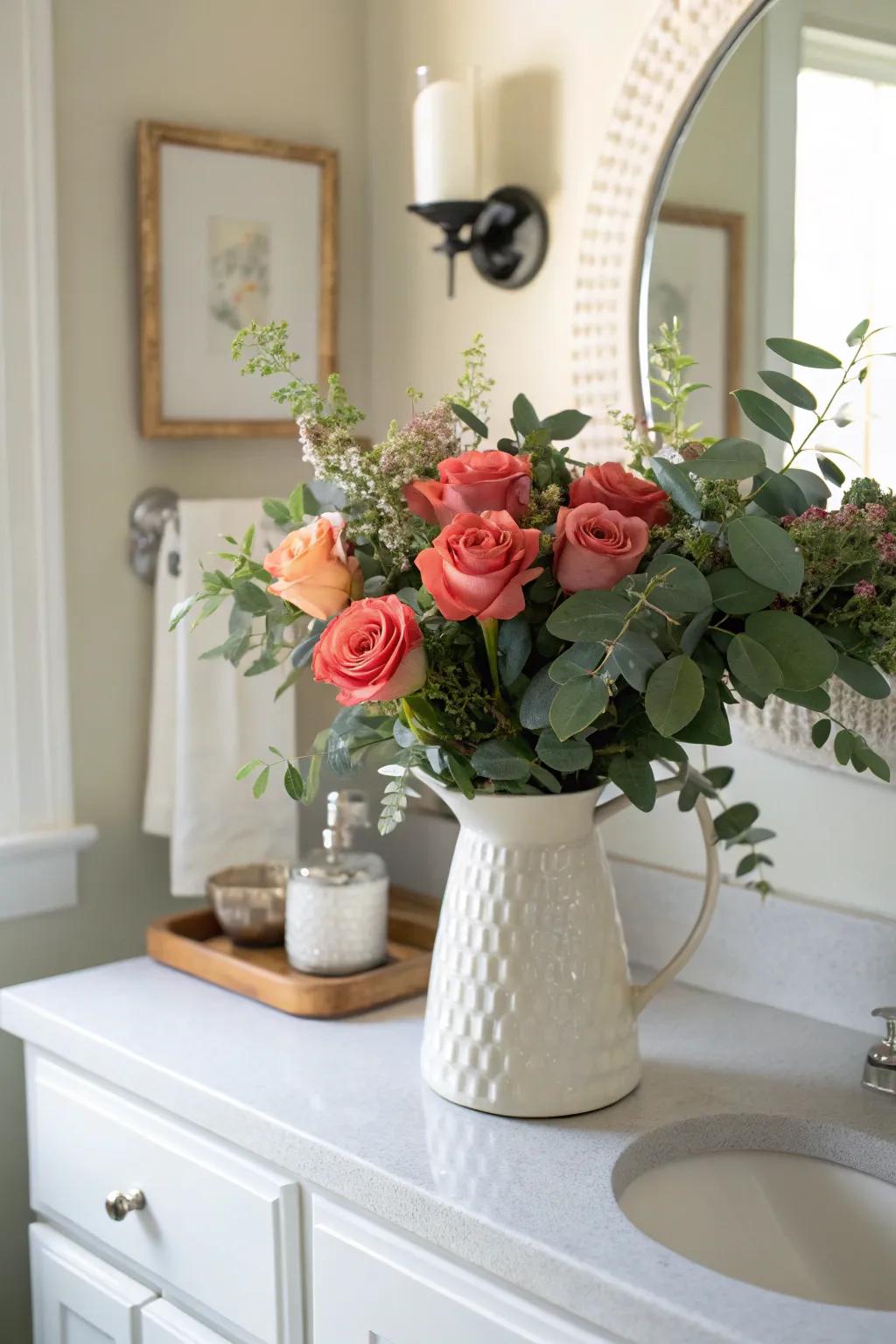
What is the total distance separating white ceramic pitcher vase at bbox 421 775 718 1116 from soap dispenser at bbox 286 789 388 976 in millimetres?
283

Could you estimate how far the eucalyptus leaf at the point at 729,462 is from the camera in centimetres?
97

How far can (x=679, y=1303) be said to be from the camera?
847mm

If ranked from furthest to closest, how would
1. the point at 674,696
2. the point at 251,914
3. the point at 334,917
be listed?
the point at 251,914 → the point at 334,917 → the point at 674,696

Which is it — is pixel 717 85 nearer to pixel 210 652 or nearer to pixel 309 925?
pixel 210 652

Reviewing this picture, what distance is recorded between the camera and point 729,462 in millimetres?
974

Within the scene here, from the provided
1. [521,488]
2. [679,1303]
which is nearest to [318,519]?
[521,488]

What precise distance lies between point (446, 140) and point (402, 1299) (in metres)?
1.19

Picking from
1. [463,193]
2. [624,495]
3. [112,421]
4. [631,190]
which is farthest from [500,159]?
[624,495]

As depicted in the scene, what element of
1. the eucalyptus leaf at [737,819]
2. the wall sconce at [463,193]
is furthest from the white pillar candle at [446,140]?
the eucalyptus leaf at [737,819]

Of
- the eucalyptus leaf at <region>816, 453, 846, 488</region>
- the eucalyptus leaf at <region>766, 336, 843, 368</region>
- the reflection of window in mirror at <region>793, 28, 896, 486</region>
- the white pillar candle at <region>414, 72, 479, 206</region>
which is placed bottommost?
the eucalyptus leaf at <region>816, 453, 846, 488</region>

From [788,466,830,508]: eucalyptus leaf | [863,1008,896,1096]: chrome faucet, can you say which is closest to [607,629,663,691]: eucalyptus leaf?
[788,466,830,508]: eucalyptus leaf

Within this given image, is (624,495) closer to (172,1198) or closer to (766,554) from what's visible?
(766,554)

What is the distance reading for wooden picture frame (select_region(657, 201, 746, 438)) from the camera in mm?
1334

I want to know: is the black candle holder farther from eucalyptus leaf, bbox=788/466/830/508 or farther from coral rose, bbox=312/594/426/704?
coral rose, bbox=312/594/426/704
